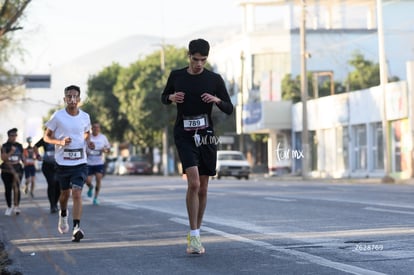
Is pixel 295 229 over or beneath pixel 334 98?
beneath

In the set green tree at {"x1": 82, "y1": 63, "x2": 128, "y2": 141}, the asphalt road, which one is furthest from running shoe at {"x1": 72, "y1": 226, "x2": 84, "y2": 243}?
green tree at {"x1": 82, "y1": 63, "x2": 128, "y2": 141}

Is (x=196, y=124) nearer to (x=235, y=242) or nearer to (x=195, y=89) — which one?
(x=195, y=89)

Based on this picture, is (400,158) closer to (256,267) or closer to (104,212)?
(104,212)

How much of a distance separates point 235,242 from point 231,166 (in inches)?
1452

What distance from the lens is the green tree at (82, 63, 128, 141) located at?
254 feet

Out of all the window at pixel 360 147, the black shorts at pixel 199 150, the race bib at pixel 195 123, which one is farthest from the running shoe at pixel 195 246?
the window at pixel 360 147

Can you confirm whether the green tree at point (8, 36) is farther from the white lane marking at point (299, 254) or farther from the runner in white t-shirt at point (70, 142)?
the white lane marking at point (299, 254)

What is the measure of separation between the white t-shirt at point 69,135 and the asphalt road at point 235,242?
1038 millimetres

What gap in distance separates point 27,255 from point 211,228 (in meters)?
3.12

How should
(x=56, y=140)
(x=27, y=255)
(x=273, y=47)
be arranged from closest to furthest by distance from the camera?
1. (x=27, y=255)
2. (x=56, y=140)
3. (x=273, y=47)

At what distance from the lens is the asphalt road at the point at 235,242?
28.8 ft

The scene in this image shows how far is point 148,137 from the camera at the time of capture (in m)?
76.9

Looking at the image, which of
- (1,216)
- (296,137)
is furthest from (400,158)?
(1,216)

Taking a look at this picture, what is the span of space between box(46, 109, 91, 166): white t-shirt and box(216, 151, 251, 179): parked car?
34923 mm
